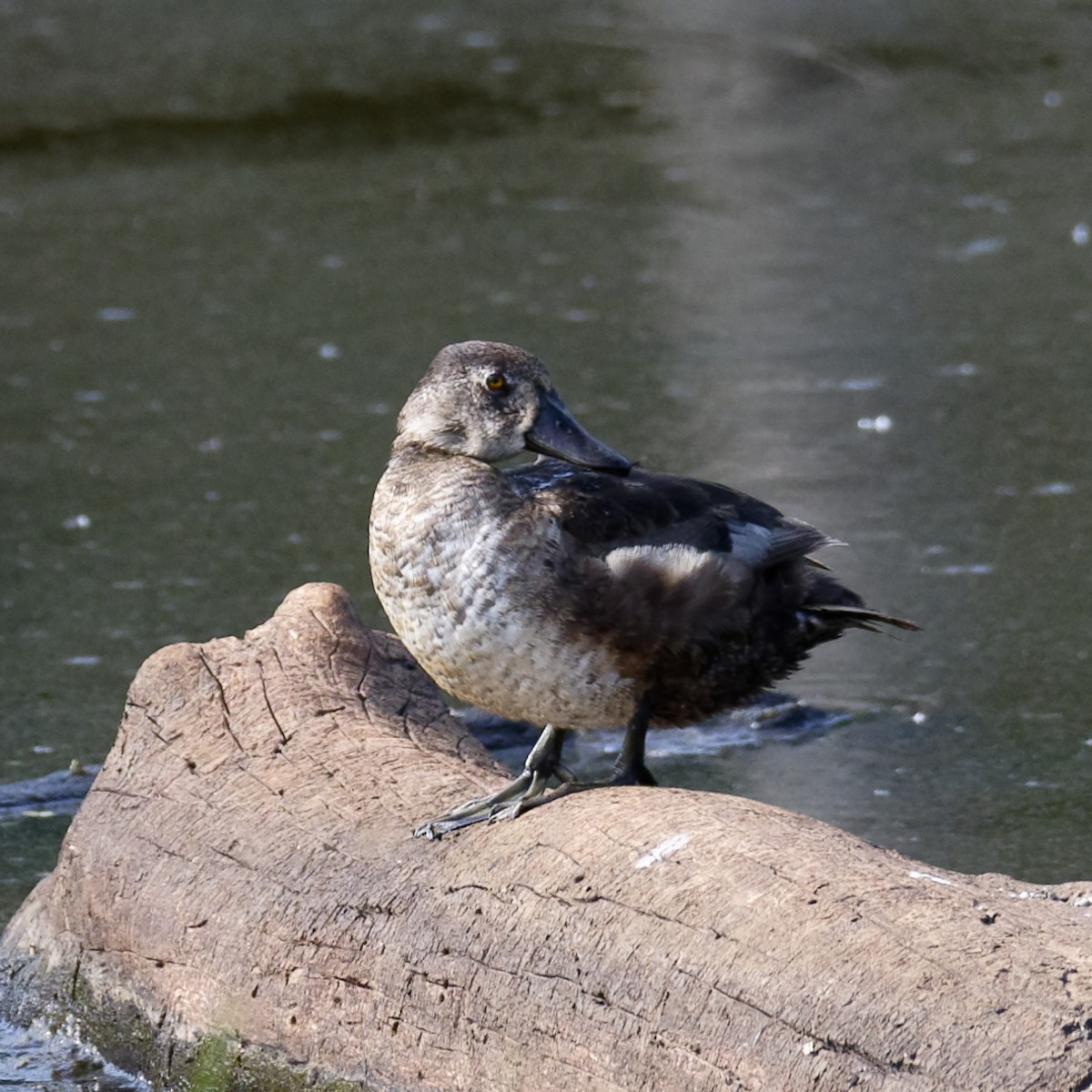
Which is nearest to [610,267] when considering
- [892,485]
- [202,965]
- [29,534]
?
[892,485]

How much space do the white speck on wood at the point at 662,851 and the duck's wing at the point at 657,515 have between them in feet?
1.71

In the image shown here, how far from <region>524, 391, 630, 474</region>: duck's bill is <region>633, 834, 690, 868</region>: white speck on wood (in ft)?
2.35

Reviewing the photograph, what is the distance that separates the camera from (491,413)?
3211mm

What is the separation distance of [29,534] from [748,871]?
129 inches

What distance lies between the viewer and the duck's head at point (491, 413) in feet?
10.5

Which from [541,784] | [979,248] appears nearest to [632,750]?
[541,784]

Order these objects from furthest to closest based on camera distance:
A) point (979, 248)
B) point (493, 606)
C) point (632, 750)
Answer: point (979, 248)
point (632, 750)
point (493, 606)

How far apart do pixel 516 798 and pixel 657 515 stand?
0.51 meters

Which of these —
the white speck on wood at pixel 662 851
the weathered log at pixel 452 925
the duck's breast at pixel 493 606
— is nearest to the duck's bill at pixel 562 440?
the duck's breast at pixel 493 606

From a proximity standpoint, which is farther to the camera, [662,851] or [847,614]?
[847,614]

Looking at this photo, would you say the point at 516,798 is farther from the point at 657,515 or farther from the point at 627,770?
the point at 657,515

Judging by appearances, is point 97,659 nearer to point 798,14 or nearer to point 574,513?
point 574,513

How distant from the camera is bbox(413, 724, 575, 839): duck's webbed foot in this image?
2996 mm

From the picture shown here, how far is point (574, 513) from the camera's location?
3.10 m
